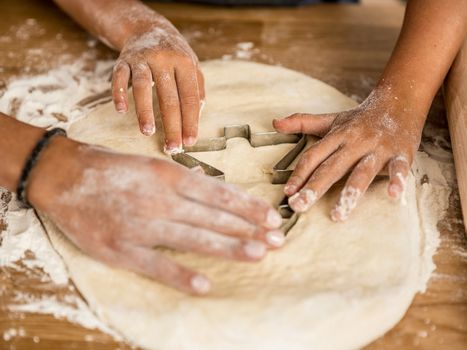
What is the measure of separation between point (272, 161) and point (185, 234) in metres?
0.35

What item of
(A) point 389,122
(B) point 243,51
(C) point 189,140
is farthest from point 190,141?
(B) point 243,51

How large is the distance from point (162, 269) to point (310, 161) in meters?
0.37

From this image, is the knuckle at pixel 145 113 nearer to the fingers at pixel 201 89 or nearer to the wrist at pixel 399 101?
the fingers at pixel 201 89

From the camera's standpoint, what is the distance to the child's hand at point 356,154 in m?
0.98

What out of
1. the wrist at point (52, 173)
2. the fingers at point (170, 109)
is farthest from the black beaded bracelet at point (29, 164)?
the fingers at point (170, 109)

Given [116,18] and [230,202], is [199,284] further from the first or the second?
[116,18]

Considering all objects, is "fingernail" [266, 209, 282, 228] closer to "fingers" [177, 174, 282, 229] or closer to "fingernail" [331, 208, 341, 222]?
"fingers" [177, 174, 282, 229]

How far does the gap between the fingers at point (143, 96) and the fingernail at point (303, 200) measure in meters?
0.36

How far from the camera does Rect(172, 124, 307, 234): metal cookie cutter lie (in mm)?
1090

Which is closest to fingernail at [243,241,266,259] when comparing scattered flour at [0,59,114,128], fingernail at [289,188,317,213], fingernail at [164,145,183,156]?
fingernail at [289,188,317,213]

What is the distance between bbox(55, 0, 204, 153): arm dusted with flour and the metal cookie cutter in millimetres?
34

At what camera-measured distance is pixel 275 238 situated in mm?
891

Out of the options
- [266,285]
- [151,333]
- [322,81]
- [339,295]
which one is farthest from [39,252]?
[322,81]

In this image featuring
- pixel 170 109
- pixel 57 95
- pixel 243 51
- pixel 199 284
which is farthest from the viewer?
pixel 243 51
